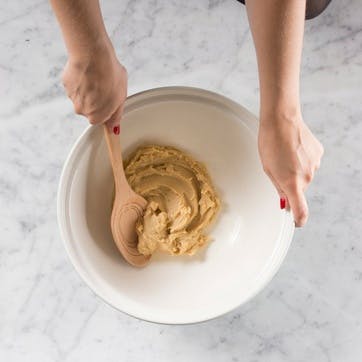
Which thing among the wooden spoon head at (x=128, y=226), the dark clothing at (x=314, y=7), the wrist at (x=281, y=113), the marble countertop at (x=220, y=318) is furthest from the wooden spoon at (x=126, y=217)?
the dark clothing at (x=314, y=7)

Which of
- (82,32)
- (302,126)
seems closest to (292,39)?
(302,126)

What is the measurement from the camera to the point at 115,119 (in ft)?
2.98

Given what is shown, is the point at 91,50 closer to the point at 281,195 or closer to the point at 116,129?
the point at 116,129

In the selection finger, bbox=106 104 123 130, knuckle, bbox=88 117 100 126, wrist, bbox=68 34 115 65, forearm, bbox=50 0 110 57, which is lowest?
finger, bbox=106 104 123 130

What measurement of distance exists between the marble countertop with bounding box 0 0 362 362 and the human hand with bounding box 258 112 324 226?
24 cm

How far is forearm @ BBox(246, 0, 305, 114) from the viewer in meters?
0.77

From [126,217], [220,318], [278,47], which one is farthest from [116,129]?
[220,318]

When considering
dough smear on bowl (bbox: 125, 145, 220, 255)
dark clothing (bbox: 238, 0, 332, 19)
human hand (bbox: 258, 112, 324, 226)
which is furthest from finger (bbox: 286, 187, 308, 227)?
dark clothing (bbox: 238, 0, 332, 19)

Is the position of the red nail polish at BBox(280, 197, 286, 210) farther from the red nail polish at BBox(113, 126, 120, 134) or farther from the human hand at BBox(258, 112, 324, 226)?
the red nail polish at BBox(113, 126, 120, 134)

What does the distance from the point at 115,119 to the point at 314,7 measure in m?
0.38

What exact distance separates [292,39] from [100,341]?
1.82 ft

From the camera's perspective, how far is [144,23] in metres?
1.11

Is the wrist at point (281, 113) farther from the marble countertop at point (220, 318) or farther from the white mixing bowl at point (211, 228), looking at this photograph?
the marble countertop at point (220, 318)

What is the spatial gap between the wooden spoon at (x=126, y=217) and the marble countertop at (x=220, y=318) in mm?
116
